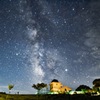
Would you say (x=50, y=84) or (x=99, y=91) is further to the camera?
(x=50, y=84)

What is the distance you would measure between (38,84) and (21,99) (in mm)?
22739

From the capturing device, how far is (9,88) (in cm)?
6844

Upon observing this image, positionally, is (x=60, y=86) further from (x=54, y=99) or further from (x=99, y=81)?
(x=54, y=99)

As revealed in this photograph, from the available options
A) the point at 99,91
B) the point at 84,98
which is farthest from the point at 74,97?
the point at 99,91

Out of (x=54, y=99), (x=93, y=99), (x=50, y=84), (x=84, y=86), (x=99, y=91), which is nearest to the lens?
(x=93, y=99)

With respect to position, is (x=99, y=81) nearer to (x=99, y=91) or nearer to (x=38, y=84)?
(x=99, y=91)

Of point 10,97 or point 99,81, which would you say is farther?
point 99,81

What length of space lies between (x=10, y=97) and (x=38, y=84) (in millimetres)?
21673

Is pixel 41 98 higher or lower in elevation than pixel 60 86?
lower

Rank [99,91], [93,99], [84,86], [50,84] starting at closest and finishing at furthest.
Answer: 1. [93,99]
2. [99,91]
3. [84,86]
4. [50,84]

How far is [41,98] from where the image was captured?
4803cm

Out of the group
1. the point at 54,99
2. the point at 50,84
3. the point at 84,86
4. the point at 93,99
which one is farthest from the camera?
the point at 50,84

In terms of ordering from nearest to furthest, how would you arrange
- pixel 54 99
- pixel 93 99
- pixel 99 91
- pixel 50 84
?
pixel 93 99
pixel 54 99
pixel 99 91
pixel 50 84

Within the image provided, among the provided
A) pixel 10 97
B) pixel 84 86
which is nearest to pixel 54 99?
pixel 10 97
